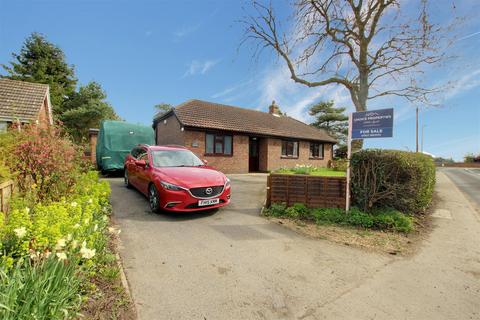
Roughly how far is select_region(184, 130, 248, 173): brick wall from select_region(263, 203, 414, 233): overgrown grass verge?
367 inches

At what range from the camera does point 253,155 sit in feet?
59.0

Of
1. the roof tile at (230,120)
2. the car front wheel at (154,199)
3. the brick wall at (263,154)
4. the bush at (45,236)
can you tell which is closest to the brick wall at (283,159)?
the brick wall at (263,154)

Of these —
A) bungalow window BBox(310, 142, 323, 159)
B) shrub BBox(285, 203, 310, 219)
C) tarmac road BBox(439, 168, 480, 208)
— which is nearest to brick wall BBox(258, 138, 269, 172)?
bungalow window BBox(310, 142, 323, 159)

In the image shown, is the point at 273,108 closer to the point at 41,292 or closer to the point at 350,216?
the point at 350,216

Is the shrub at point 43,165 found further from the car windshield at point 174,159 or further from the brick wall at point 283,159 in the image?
the brick wall at point 283,159

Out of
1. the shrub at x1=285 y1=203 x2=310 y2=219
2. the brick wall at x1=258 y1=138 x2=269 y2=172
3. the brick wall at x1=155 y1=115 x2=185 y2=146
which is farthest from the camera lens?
the brick wall at x1=258 y1=138 x2=269 y2=172

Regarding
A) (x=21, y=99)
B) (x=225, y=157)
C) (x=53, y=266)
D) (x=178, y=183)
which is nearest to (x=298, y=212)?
(x=178, y=183)

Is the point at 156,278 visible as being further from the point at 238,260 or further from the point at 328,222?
the point at 328,222

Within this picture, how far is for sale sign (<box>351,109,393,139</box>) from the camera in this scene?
5.04 m

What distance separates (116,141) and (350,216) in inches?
434

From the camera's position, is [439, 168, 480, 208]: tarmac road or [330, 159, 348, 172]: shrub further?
[439, 168, 480, 208]: tarmac road

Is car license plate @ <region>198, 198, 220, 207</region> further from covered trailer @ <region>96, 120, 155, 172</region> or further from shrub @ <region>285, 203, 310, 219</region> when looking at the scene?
covered trailer @ <region>96, 120, 155, 172</region>

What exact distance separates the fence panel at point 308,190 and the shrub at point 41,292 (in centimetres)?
461

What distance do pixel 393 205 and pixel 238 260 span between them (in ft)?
13.4
